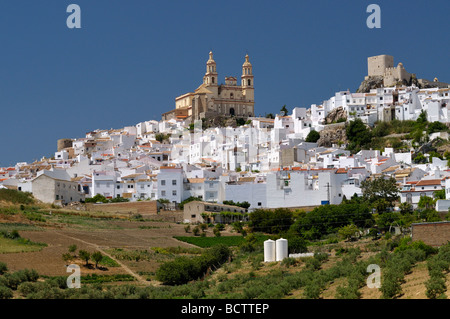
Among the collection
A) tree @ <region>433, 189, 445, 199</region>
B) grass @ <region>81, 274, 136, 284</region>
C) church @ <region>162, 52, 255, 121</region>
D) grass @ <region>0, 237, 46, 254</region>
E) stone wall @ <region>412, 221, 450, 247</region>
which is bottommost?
grass @ <region>81, 274, 136, 284</region>

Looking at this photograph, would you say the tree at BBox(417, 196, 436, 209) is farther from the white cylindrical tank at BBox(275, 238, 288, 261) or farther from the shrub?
the shrub

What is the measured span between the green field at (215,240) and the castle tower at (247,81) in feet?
194

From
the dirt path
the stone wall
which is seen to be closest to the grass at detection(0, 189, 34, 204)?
the dirt path

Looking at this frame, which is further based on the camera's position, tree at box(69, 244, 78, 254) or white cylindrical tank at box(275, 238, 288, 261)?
tree at box(69, 244, 78, 254)

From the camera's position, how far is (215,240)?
50.5 metres

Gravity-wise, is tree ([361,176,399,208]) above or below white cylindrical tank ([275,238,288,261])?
above

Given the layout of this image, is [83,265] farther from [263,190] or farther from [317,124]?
[317,124]

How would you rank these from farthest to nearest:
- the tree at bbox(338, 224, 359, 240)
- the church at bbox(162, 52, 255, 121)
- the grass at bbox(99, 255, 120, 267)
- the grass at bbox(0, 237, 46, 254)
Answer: the church at bbox(162, 52, 255, 121) → the tree at bbox(338, 224, 359, 240) → the grass at bbox(0, 237, 46, 254) → the grass at bbox(99, 255, 120, 267)

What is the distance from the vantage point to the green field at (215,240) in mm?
49156

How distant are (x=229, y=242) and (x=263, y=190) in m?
13.3

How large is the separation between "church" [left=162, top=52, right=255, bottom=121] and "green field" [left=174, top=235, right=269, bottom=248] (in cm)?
5159

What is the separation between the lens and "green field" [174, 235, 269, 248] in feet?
161

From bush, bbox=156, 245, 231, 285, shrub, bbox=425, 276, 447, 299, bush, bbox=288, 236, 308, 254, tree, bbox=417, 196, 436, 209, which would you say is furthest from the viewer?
tree, bbox=417, 196, 436, 209
